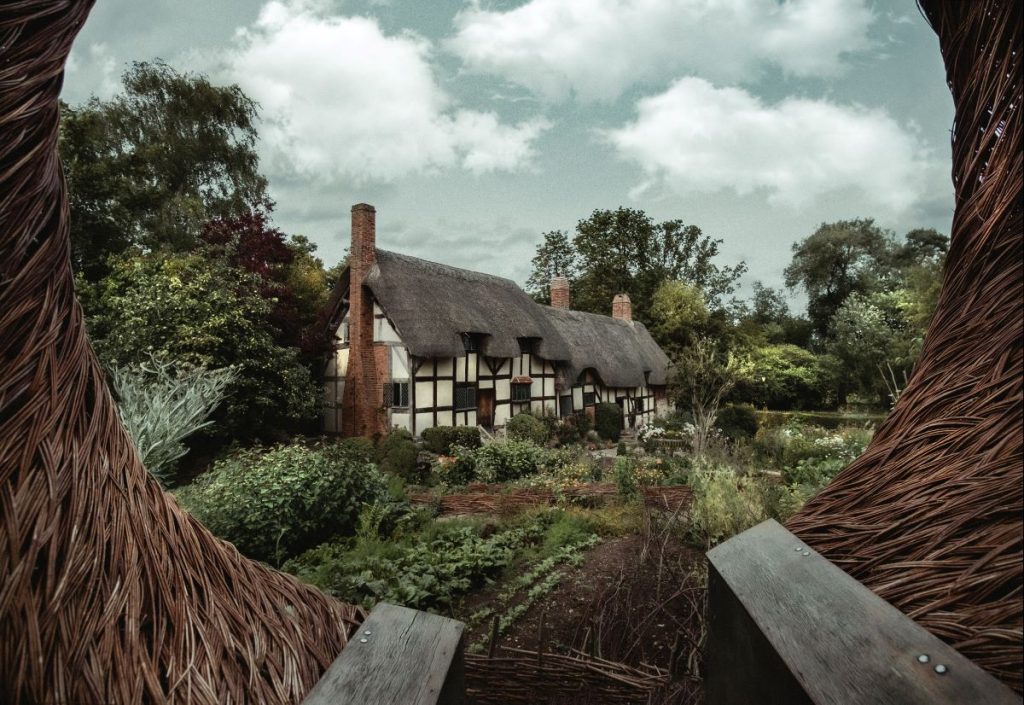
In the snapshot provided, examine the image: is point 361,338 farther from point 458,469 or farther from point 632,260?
point 632,260

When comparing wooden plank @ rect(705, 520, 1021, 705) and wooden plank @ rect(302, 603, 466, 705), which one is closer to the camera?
wooden plank @ rect(705, 520, 1021, 705)

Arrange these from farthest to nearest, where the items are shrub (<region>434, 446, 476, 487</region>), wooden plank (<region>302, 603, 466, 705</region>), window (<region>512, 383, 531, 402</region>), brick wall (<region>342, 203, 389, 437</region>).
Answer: window (<region>512, 383, 531, 402</region>) → brick wall (<region>342, 203, 389, 437</region>) → shrub (<region>434, 446, 476, 487</region>) → wooden plank (<region>302, 603, 466, 705</region>)

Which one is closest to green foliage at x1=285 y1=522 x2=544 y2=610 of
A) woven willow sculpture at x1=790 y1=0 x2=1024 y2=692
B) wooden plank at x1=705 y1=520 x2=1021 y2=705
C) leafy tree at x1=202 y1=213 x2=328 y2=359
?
wooden plank at x1=705 y1=520 x2=1021 y2=705

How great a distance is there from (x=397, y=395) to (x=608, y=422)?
7546mm

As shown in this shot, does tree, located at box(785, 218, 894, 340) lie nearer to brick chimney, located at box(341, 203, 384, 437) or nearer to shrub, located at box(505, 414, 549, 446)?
shrub, located at box(505, 414, 549, 446)

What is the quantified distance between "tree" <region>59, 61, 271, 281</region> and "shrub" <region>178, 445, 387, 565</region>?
34.1 ft

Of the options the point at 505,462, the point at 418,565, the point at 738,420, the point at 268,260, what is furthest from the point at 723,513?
the point at 268,260

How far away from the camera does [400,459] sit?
1048 centimetres

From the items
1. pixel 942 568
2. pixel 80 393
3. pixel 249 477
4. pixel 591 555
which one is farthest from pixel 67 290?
pixel 249 477

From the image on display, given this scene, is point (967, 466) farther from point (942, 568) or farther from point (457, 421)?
point (457, 421)

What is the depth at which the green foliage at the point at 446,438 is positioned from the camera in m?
12.5

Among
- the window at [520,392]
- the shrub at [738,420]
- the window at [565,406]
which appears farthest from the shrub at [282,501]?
the shrub at [738,420]

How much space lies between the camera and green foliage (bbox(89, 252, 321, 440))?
35.8ft

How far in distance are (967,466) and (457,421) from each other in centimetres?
1345
